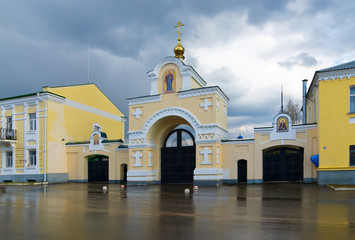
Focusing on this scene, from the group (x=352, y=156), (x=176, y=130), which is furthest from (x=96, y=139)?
(x=352, y=156)

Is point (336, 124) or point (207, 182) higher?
point (336, 124)

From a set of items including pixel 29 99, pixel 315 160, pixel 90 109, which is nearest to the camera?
pixel 315 160

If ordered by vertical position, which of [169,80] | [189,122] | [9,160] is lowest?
[9,160]

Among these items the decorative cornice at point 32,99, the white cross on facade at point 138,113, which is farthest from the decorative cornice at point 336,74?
the decorative cornice at point 32,99

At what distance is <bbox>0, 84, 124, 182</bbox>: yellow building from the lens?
25.9m

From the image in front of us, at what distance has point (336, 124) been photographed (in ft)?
59.0

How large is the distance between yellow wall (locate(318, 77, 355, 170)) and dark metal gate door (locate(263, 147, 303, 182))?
245 centimetres

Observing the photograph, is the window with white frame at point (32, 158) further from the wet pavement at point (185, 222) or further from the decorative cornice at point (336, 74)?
the decorative cornice at point (336, 74)

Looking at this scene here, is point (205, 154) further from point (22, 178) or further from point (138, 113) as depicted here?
point (22, 178)

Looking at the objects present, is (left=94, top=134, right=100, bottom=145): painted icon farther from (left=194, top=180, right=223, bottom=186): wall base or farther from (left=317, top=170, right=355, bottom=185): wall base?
(left=317, top=170, right=355, bottom=185): wall base

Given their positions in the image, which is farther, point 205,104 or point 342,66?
point 205,104

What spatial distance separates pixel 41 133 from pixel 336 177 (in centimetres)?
2315

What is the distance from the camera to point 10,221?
780 centimetres

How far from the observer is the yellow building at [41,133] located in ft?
85.1
